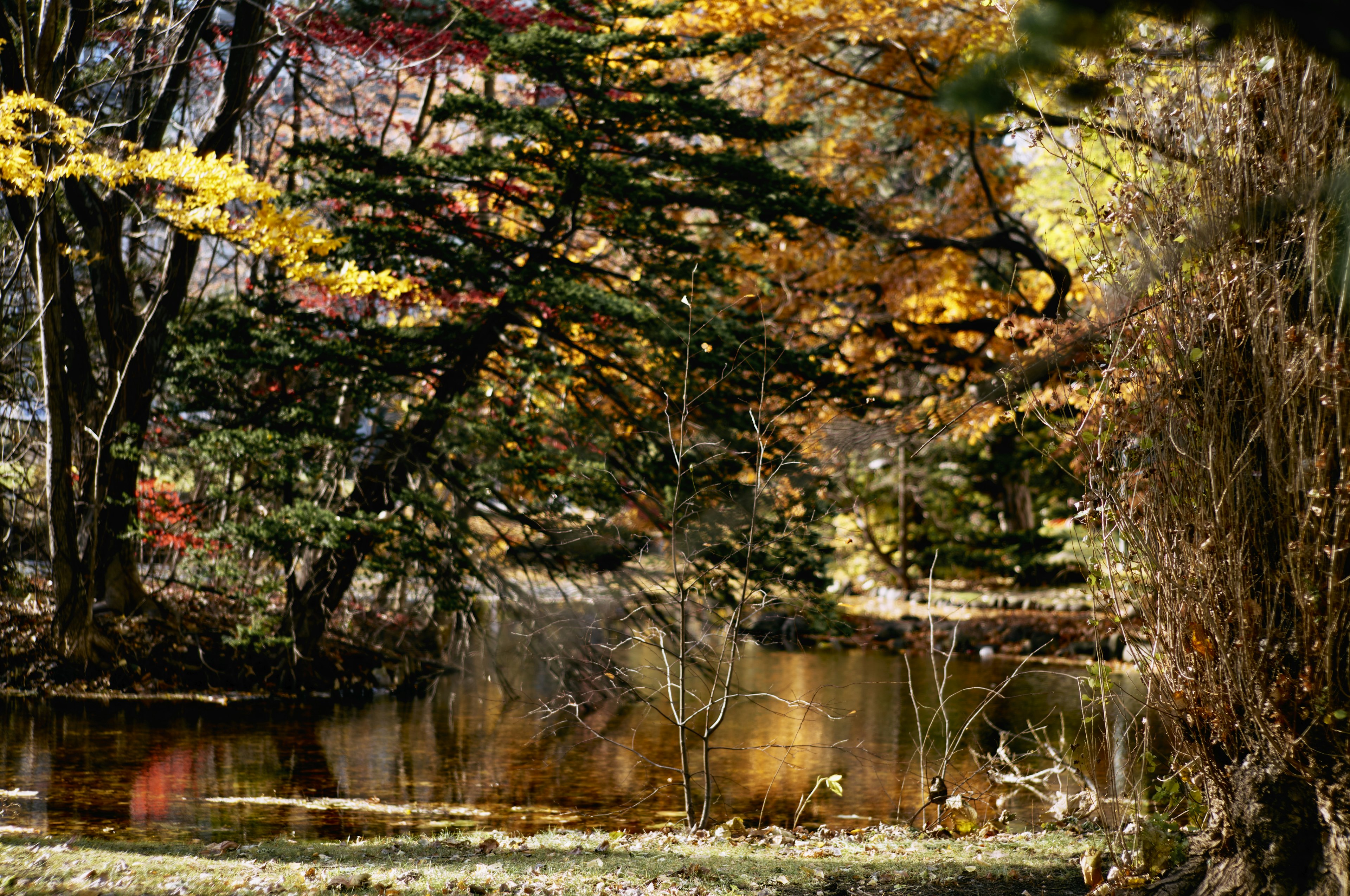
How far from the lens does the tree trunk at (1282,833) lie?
308cm

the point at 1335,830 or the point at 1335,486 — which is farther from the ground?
the point at 1335,486

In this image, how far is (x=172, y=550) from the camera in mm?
11164

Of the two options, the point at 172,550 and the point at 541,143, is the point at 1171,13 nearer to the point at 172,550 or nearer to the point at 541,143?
the point at 541,143

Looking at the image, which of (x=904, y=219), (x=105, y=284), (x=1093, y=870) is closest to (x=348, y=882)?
(x=1093, y=870)

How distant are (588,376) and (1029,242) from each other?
6.05 m

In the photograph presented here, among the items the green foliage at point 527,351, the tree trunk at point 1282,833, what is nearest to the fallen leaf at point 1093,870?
the tree trunk at point 1282,833

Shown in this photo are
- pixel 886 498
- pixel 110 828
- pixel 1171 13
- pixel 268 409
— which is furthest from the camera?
pixel 886 498

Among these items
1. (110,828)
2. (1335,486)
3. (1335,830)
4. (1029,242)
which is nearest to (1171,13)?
(1335,486)

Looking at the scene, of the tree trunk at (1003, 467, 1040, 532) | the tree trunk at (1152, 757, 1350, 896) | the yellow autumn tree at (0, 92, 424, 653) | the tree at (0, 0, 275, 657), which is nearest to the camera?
the tree trunk at (1152, 757, 1350, 896)

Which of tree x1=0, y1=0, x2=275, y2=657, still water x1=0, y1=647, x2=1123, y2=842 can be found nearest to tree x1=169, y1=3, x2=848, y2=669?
tree x1=0, y1=0, x2=275, y2=657

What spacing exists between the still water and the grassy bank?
64cm

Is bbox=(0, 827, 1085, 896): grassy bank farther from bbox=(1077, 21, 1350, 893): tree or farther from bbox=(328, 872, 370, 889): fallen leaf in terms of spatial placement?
bbox=(1077, 21, 1350, 893): tree

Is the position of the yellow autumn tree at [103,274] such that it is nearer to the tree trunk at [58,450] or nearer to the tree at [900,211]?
the tree trunk at [58,450]

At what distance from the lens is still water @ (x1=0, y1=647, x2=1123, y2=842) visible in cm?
608
